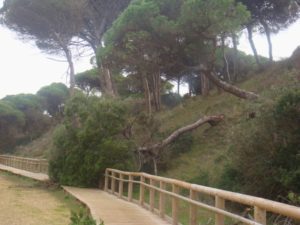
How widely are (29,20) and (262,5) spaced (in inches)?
501

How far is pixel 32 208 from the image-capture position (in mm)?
13094

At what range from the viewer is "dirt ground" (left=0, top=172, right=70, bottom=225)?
1083 centimetres

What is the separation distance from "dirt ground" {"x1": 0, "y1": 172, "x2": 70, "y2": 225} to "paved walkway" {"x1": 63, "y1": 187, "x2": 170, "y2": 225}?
0.65 metres

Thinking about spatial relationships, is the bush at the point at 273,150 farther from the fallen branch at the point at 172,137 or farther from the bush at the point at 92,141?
the fallen branch at the point at 172,137

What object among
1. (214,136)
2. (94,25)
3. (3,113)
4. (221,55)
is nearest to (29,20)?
(94,25)

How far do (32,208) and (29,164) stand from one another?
18.9 meters

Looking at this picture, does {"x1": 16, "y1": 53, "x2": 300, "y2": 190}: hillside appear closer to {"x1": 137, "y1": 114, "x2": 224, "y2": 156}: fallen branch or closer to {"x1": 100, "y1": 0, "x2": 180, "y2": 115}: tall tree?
{"x1": 137, "y1": 114, "x2": 224, "y2": 156}: fallen branch

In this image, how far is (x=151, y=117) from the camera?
19203mm

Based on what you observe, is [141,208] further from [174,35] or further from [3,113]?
[3,113]

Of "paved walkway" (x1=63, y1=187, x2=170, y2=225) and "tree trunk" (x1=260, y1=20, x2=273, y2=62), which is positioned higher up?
"tree trunk" (x1=260, y1=20, x2=273, y2=62)

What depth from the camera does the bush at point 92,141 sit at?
18.0 m

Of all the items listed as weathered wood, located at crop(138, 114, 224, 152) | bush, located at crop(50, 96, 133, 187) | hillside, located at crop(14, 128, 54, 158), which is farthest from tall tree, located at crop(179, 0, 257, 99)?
hillside, located at crop(14, 128, 54, 158)

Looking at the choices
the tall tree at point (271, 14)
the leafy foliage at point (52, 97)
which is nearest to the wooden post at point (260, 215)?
the tall tree at point (271, 14)

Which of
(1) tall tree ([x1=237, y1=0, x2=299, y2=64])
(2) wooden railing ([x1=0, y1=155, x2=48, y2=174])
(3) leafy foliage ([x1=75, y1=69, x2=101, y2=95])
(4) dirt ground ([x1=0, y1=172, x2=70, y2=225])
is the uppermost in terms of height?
(1) tall tree ([x1=237, y1=0, x2=299, y2=64])
